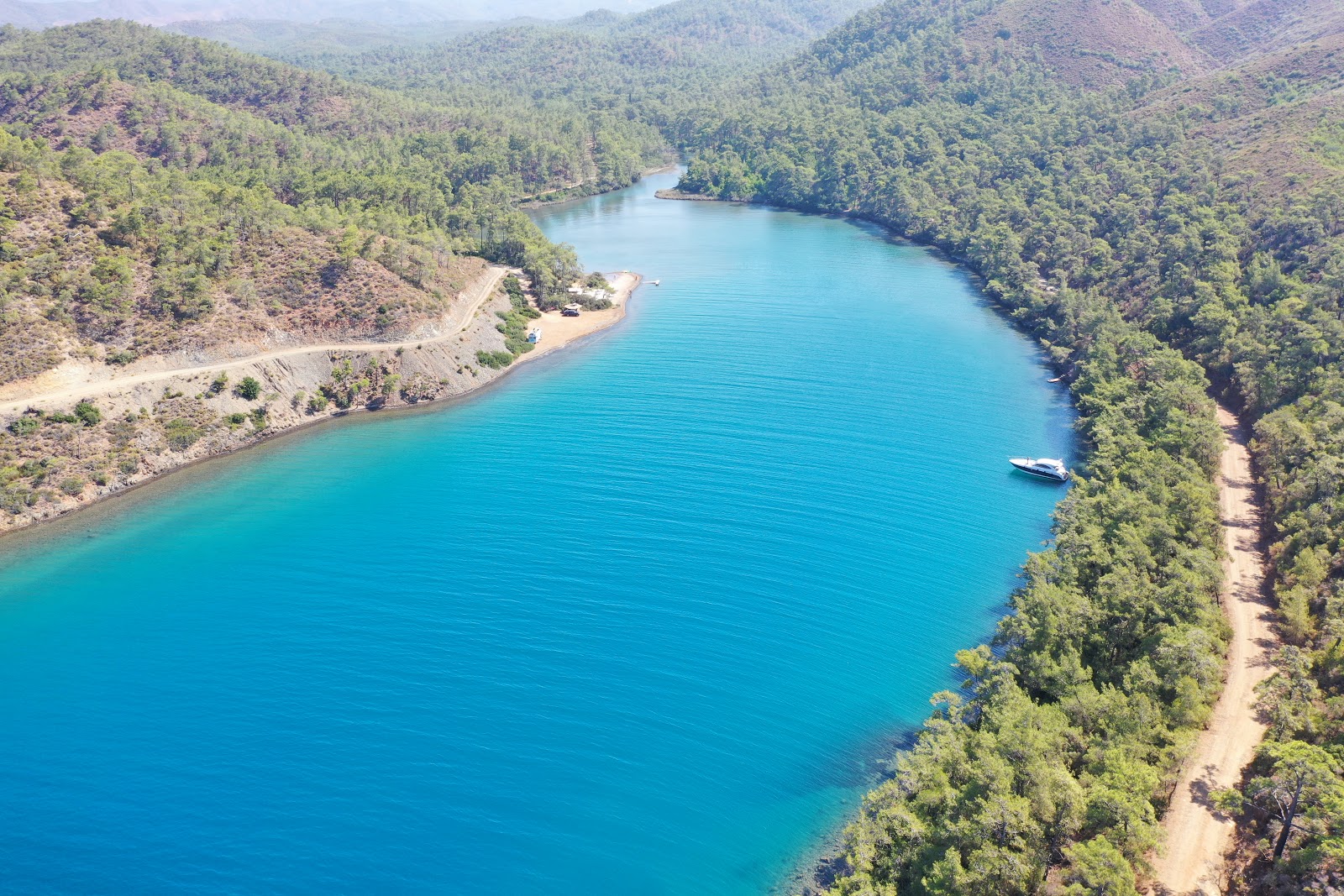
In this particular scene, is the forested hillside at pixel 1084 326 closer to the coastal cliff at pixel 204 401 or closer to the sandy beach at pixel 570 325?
the coastal cliff at pixel 204 401

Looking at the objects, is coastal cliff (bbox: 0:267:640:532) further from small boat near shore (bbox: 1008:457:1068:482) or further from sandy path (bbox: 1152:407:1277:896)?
sandy path (bbox: 1152:407:1277:896)

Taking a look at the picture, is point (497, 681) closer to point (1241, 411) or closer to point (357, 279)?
point (357, 279)

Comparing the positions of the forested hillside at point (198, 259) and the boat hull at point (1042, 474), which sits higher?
the forested hillside at point (198, 259)

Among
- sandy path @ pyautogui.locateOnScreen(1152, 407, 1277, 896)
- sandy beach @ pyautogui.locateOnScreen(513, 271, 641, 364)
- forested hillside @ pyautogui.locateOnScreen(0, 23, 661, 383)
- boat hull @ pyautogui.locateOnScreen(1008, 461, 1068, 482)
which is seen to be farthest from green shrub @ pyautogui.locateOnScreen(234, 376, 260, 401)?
sandy path @ pyautogui.locateOnScreen(1152, 407, 1277, 896)

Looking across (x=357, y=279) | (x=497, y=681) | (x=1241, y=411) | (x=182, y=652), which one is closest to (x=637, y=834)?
(x=497, y=681)

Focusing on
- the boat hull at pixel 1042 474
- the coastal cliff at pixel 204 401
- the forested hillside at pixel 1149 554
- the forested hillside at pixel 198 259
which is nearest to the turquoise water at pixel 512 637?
the boat hull at pixel 1042 474
